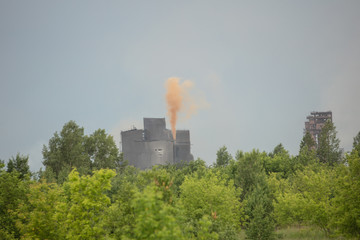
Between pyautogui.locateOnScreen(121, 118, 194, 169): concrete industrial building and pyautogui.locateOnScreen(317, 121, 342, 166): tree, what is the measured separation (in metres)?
42.7

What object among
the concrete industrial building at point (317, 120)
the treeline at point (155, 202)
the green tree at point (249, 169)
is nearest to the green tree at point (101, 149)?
the treeline at point (155, 202)

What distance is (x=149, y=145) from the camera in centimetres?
10781

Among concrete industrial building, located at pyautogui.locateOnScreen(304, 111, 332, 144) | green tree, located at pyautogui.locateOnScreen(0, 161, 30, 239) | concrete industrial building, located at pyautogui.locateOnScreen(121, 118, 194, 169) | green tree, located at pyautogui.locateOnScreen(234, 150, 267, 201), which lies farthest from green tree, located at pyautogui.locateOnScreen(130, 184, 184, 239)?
concrete industrial building, located at pyautogui.locateOnScreen(304, 111, 332, 144)

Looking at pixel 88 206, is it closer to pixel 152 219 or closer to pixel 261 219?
pixel 152 219

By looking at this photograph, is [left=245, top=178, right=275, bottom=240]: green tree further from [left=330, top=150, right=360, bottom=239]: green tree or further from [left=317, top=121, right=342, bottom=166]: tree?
[left=317, top=121, right=342, bottom=166]: tree

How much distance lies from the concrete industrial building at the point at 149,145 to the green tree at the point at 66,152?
29344 mm

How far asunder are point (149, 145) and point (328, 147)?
168ft

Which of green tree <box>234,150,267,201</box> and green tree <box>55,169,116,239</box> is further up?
green tree <box>234,150,267,201</box>

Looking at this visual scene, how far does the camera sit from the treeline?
907 inches

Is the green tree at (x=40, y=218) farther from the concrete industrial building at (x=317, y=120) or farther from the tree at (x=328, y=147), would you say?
the concrete industrial building at (x=317, y=120)

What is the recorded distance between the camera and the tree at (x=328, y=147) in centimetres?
9912

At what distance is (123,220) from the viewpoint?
82.2 ft

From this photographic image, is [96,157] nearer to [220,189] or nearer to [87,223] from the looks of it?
[220,189]

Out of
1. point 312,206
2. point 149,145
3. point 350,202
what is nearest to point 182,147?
point 149,145
